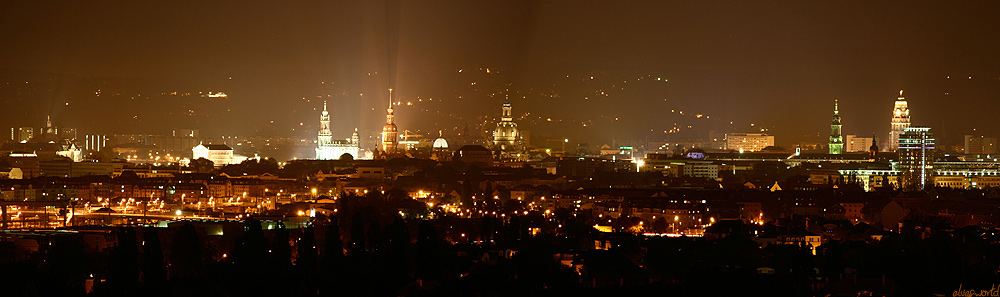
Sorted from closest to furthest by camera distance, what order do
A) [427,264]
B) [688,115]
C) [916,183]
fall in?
[427,264] < [916,183] < [688,115]

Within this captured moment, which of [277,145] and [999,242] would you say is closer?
[999,242]

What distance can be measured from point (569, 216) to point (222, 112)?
226 ft

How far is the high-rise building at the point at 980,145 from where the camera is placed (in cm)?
9831

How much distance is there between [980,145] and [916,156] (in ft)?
81.8

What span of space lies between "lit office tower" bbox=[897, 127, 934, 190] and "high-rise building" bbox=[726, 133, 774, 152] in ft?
98.6

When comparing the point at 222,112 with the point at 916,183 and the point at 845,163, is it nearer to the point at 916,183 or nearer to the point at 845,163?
the point at 845,163

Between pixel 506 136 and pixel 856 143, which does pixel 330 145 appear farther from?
pixel 856 143

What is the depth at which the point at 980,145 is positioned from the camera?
325 feet

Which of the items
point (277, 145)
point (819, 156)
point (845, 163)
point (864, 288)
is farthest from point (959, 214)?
point (277, 145)

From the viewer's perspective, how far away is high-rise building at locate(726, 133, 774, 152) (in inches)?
4304

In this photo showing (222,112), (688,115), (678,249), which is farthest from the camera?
(688,115)

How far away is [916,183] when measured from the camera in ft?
233

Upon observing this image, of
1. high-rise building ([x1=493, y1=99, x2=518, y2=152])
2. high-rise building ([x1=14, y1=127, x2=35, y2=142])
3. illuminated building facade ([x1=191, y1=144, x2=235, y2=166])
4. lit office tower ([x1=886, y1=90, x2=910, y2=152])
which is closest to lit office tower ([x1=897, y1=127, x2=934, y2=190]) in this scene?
lit office tower ([x1=886, y1=90, x2=910, y2=152])

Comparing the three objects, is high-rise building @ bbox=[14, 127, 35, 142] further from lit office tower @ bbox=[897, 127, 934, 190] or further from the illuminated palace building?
lit office tower @ bbox=[897, 127, 934, 190]
